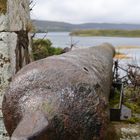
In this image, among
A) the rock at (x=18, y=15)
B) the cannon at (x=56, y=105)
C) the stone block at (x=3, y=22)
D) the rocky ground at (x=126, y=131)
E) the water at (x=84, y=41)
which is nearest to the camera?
the cannon at (x=56, y=105)

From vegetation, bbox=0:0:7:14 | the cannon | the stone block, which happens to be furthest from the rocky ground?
the cannon

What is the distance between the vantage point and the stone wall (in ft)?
16.0

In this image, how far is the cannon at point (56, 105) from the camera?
2271 millimetres

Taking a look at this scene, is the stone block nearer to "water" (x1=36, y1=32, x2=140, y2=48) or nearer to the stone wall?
the stone wall

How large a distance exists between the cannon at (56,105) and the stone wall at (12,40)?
234cm

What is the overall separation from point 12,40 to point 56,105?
2771mm

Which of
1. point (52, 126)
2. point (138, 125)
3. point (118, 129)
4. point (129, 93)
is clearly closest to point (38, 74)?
point (52, 126)

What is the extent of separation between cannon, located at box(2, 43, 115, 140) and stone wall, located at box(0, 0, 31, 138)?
7.68ft

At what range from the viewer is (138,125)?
4.60 m

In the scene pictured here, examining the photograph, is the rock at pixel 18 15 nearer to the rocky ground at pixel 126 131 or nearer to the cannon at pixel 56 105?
the rocky ground at pixel 126 131

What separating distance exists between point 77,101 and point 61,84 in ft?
0.43

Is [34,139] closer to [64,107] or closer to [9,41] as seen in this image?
[64,107]

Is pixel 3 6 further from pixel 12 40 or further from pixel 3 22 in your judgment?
pixel 12 40

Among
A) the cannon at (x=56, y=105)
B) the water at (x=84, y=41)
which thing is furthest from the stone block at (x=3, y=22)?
the water at (x=84, y=41)
